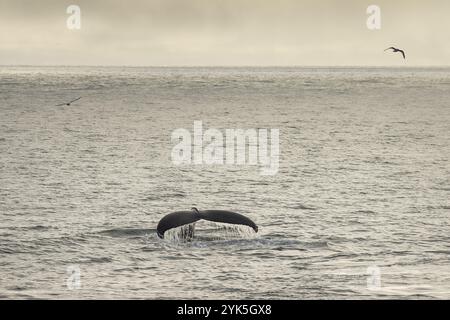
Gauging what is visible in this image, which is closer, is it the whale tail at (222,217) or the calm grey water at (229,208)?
the calm grey water at (229,208)

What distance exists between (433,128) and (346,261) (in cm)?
6596

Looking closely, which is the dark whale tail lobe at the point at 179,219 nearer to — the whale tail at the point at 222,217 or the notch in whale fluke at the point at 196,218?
the notch in whale fluke at the point at 196,218

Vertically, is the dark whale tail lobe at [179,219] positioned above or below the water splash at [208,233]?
above

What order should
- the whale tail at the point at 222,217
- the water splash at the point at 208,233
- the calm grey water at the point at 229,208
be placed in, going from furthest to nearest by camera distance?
1. the water splash at the point at 208,233
2. the whale tail at the point at 222,217
3. the calm grey water at the point at 229,208

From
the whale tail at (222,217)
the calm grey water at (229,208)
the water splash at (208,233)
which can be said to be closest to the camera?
the calm grey water at (229,208)

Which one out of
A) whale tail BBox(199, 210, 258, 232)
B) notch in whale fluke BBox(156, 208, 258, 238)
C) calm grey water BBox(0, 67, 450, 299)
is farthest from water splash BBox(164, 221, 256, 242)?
whale tail BBox(199, 210, 258, 232)

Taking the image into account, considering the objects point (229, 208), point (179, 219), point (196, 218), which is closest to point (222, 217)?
point (196, 218)

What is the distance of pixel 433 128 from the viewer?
278 feet

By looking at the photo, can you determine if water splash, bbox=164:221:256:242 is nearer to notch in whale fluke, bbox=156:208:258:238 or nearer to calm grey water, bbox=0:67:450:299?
calm grey water, bbox=0:67:450:299

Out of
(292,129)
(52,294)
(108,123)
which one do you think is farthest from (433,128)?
(52,294)

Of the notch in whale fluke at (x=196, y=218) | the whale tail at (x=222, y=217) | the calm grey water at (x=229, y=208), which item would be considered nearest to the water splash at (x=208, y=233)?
the calm grey water at (x=229, y=208)

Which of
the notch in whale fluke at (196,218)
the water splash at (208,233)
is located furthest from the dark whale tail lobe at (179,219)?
the water splash at (208,233)

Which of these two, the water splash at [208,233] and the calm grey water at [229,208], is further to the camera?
the water splash at [208,233]
